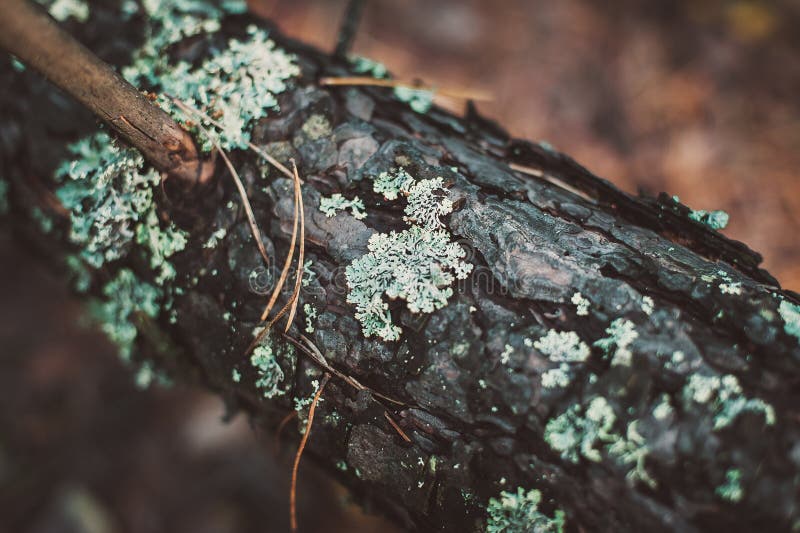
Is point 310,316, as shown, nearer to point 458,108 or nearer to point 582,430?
point 582,430

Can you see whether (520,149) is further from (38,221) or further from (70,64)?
(38,221)

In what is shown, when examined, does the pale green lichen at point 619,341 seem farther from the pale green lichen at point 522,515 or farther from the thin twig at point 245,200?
the thin twig at point 245,200

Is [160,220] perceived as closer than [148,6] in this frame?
Yes

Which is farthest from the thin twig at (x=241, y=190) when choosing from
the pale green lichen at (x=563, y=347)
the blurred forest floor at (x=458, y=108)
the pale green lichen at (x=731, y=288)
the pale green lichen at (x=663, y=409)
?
the blurred forest floor at (x=458, y=108)

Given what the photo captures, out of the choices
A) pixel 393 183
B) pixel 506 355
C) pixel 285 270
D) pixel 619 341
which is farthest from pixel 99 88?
pixel 619 341

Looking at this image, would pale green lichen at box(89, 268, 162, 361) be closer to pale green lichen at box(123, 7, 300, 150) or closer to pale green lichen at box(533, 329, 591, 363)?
pale green lichen at box(123, 7, 300, 150)

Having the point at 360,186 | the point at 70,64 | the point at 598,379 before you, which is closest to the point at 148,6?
the point at 70,64
